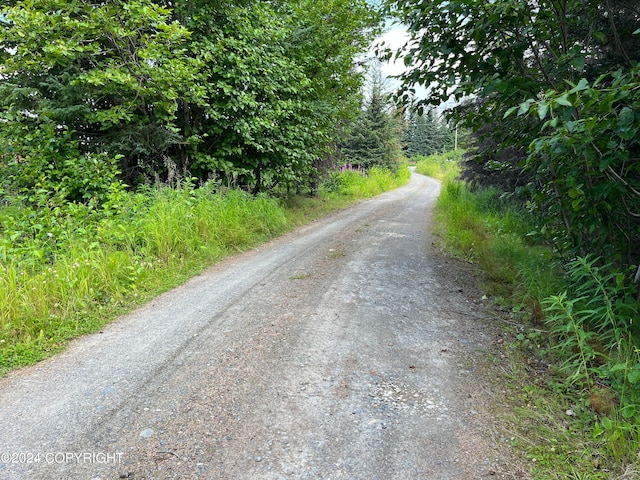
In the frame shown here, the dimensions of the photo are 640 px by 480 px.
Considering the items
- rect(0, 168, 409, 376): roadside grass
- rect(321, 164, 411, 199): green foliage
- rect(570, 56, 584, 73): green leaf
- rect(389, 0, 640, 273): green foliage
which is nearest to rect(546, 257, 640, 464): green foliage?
rect(389, 0, 640, 273): green foliage

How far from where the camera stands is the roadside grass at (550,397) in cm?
194

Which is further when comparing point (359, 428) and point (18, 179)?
point (18, 179)

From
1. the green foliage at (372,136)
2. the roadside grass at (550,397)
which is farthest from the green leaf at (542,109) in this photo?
the green foliage at (372,136)

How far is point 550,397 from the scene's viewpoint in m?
2.54

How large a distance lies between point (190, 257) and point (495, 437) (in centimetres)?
472

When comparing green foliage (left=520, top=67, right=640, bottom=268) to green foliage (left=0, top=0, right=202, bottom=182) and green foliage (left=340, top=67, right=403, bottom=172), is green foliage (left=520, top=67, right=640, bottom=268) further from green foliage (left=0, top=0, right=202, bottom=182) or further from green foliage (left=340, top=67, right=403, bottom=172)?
green foliage (left=340, top=67, right=403, bottom=172)

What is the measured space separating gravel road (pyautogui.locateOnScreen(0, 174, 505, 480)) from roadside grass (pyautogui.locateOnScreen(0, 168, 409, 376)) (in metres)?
0.35

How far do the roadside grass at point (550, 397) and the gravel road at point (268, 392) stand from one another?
0.20 metres

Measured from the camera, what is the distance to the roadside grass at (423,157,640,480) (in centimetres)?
194

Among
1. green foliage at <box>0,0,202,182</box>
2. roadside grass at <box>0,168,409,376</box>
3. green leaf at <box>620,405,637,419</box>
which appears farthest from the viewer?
green foliage at <box>0,0,202,182</box>

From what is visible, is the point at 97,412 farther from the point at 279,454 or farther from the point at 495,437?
the point at 495,437

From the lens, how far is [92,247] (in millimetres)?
4605

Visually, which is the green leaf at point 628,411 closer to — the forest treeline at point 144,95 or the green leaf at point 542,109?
the green leaf at point 542,109

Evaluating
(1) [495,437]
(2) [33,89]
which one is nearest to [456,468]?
(1) [495,437]
